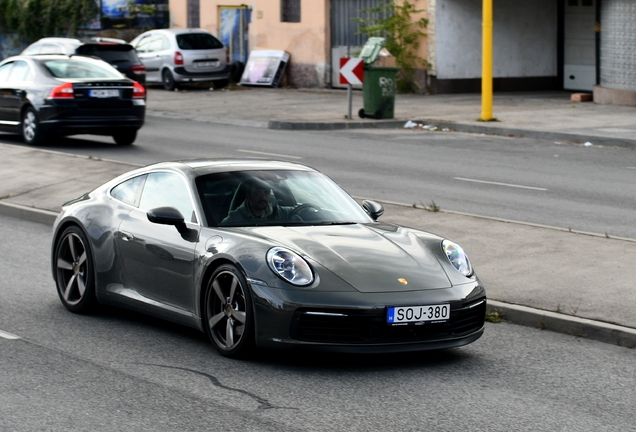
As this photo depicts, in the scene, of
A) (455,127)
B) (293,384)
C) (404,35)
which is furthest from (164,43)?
(293,384)

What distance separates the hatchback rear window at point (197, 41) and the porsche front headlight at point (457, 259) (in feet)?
93.3

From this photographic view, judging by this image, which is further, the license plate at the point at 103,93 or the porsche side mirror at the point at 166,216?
the license plate at the point at 103,93

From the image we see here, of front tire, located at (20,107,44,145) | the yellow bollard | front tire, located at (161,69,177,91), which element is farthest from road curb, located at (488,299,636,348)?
front tire, located at (161,69,177,91)

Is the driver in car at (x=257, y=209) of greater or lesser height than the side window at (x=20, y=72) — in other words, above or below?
below

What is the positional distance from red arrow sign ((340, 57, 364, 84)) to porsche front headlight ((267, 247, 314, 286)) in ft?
60.6

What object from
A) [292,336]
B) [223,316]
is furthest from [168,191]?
[292,336]

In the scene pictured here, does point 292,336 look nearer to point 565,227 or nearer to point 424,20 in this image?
point 565,227

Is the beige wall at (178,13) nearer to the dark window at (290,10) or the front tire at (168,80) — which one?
the dark window at (290,10)

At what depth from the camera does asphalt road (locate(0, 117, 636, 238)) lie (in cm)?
1333

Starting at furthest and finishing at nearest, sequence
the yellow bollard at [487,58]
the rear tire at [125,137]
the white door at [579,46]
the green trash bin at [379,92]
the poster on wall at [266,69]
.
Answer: the poster on wall at [266,69] < the white door at [579,46] < the green trash bin at [379,92] < the yellow bollard at [487,58] < the rear tire at [125,137]

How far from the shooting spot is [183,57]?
113 feet

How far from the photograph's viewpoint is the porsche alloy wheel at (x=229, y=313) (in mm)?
6641

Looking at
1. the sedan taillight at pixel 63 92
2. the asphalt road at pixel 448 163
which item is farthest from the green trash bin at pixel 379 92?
the sedan taillight at pixel 63 92

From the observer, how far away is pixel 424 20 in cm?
3212
